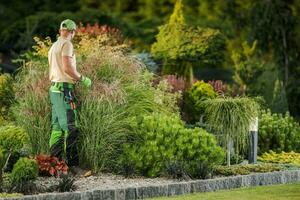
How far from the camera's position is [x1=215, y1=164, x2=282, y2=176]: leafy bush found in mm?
15836

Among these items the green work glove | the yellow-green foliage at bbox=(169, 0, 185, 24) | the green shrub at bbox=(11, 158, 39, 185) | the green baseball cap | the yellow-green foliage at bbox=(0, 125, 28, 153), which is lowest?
the green shrub at bbox=(11, 158, 39, 185)

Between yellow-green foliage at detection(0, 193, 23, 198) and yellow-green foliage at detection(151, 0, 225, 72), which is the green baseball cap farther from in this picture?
yellow-green foliage at detection(151, 0, 225, 72)

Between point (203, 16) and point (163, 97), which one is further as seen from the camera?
point (203, 16)

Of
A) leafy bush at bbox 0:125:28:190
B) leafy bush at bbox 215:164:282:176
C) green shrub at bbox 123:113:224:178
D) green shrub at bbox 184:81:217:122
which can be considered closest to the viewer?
leafy bush at bbox 0:125:28:190

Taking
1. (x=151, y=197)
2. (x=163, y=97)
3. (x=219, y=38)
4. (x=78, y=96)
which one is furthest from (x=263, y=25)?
(x=151, y=197)

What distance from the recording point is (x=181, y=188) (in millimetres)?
14570

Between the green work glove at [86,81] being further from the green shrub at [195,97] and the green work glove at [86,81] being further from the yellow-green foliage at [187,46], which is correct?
the yellow-green foliage at [187,46]

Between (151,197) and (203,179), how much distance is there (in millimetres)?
1335

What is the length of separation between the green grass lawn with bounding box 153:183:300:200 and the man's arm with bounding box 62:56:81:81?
2766 millimetres

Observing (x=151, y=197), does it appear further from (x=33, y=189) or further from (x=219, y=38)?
(x=219, y=38)

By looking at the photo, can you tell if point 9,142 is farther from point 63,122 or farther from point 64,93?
point 64,93

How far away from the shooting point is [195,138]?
1622 centimetres

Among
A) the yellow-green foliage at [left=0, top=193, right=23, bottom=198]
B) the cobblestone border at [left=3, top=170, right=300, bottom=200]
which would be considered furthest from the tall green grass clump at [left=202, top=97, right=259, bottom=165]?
the yellow-green foliage at [left=0, top=193, right=23, bottom=198]

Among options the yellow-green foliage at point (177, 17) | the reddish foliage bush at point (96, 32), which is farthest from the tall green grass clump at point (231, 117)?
the yellow-green foliage at point (177, 17)
